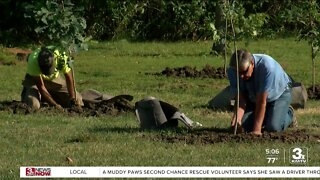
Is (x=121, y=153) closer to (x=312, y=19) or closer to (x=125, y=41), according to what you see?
(x=312, y=19)

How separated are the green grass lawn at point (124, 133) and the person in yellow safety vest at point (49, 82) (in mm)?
855

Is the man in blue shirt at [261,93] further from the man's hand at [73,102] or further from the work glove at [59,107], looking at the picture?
the man's hand at [73,102]

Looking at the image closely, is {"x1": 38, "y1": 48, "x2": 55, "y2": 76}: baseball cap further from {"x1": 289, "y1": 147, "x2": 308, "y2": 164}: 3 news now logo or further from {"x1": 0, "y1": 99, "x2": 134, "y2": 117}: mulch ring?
{"x1": 289, "y1": 147, "x2": 308, "y2": 164}: 3 news now logo

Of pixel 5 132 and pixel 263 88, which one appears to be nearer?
pixel 263 88

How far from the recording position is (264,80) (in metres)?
11.6

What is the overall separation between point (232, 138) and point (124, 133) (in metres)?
1.59

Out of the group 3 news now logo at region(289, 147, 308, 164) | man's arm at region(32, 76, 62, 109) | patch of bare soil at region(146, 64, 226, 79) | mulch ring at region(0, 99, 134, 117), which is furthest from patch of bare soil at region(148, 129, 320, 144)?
patch of bare soil at region(146, 64, 226, 79)

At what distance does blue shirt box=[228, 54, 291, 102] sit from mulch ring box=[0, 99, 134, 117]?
9.52 ft

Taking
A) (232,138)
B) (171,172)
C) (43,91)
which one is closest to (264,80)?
(232,138)

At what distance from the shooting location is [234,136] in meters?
11.4

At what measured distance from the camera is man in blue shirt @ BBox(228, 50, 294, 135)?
1153cm

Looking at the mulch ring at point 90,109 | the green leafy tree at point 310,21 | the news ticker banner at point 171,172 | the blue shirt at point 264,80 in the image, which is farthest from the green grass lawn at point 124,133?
the green leafy tree at point 310,21

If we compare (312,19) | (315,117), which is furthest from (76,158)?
(312,19)

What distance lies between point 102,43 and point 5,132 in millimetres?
19265
